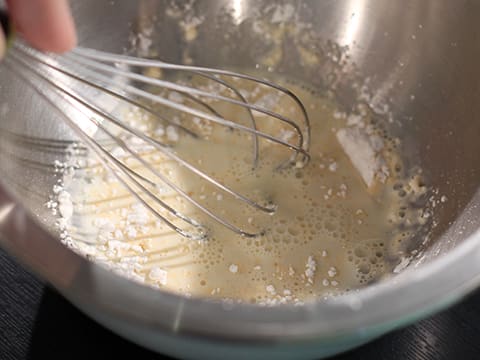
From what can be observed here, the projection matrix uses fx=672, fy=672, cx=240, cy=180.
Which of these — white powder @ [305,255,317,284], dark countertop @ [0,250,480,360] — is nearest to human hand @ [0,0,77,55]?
dark countertop @ [0,250,480,360]

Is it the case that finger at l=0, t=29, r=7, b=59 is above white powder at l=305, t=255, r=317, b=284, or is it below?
above

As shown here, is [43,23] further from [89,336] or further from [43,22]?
[89,336]

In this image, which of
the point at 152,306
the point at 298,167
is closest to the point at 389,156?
the point at 298,167

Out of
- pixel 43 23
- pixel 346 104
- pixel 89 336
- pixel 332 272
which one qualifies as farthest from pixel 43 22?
pixel 346 104

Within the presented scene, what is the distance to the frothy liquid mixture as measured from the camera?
861 mm

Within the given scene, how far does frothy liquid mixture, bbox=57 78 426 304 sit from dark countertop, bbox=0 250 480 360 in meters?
0.09

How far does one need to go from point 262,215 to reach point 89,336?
0.93 feet

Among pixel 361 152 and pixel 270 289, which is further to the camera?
pixel 361 152

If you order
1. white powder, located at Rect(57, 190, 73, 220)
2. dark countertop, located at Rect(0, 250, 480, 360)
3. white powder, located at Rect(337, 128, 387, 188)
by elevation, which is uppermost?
white powder, located at Rect(337, 128, 387, 188)

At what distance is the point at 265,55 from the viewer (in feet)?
3.57

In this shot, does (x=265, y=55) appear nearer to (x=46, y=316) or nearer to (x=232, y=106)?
(x=232, y=106)

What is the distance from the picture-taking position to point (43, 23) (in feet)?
1.87

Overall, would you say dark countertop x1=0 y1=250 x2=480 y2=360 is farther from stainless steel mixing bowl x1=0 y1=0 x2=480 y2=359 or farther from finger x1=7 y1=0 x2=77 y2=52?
finger x1=7 y1=0 x2=77 y2=52

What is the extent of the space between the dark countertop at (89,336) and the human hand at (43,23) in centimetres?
33
